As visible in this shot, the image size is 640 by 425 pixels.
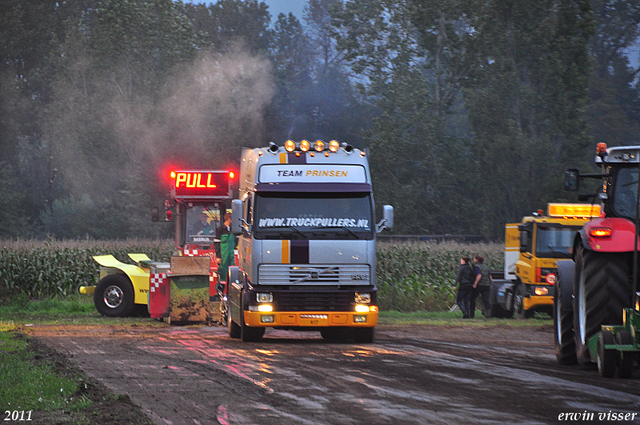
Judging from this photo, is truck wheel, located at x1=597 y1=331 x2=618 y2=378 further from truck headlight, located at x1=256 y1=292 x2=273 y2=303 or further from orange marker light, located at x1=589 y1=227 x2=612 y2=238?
truck headlight, located at x1=256 y1=292 x2=273 y2=303

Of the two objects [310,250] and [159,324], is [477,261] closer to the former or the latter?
[159,324]

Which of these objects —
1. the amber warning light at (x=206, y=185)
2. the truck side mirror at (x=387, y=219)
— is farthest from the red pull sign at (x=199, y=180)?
the truck side mirror at (x=387, y=219)

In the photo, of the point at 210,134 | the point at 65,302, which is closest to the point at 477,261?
the point at 65,302

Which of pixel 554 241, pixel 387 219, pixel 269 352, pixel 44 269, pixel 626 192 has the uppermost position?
pixel 626 192

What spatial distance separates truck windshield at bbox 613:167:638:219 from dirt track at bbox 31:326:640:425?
7.09 feet

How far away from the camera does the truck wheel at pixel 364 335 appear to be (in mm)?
16703

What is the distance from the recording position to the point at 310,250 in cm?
1588

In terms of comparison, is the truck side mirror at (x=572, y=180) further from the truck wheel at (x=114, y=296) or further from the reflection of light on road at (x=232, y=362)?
the truck wheel at (x=114, y=296)

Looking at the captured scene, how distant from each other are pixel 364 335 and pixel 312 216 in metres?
2.45

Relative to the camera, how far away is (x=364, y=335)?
55.0 feet

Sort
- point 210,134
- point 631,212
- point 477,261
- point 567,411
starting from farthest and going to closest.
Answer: point 210,134
point 477,261
point 631,212
point 567,411

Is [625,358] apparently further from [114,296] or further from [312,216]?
[114,296]

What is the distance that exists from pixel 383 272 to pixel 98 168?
120ft

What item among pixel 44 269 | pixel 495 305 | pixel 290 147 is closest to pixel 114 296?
pixel 44 269
